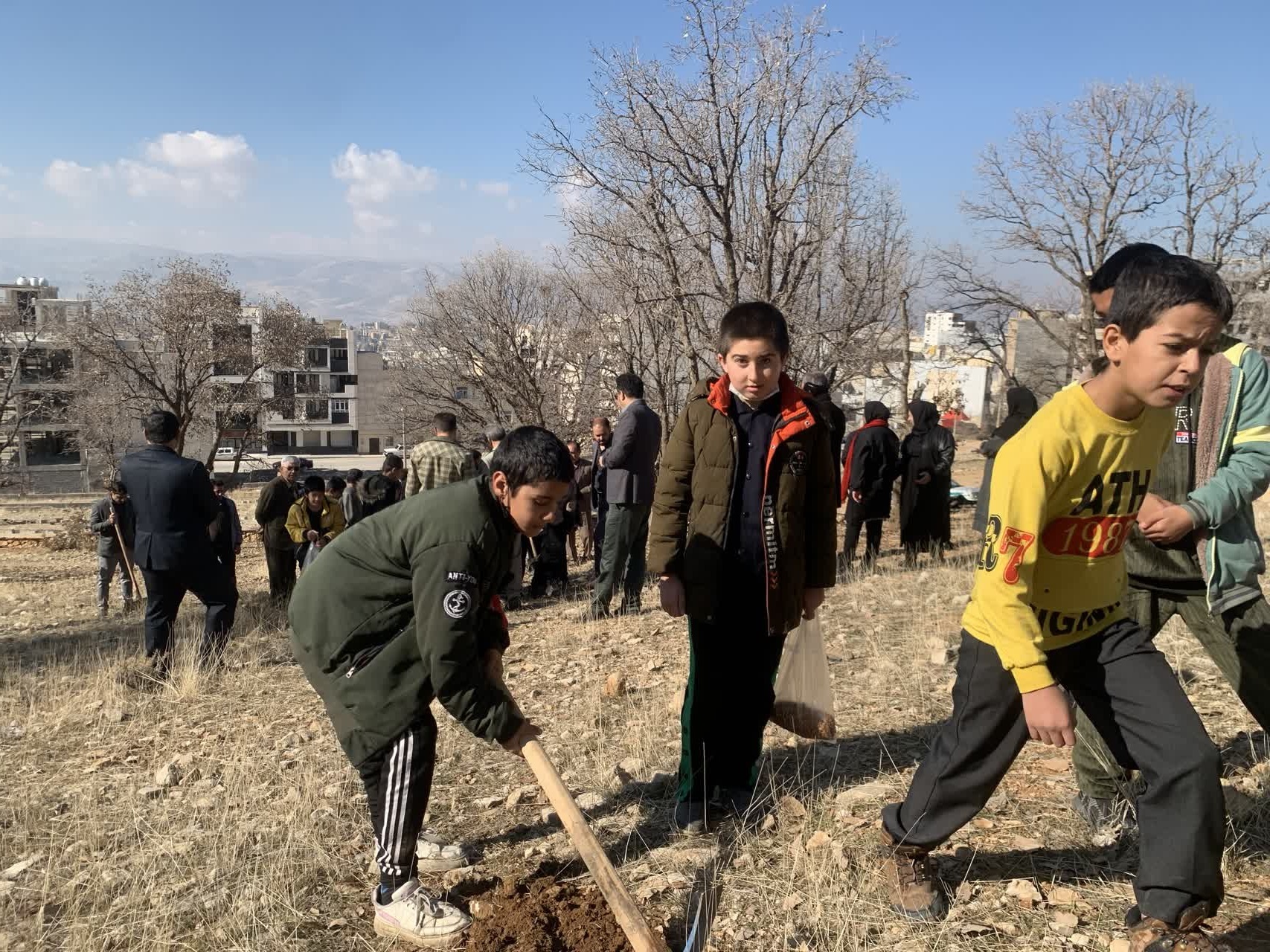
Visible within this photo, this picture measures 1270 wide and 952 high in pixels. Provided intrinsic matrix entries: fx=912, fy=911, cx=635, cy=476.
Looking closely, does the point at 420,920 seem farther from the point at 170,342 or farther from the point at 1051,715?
the point at 170,342

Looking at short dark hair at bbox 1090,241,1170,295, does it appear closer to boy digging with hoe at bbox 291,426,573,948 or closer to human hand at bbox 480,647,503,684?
boy digging with hoe at bbox 291,426,573,948

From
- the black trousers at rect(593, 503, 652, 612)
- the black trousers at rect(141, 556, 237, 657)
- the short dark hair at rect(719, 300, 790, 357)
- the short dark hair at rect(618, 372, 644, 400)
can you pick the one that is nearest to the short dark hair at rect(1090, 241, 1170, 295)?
the short dark hair at rect(719, 300, 790, 357)

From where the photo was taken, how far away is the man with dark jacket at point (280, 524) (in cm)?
973

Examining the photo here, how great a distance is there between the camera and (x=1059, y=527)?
2.30 meters

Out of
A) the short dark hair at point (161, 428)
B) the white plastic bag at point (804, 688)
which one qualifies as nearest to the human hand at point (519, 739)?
the white plastic bag at point (804, 688)

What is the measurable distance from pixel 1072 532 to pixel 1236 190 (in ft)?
110

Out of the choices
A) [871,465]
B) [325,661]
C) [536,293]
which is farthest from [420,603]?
[536,293]

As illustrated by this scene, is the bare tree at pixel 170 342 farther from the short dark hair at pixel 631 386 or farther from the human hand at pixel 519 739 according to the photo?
the human hand at pixel 519 739

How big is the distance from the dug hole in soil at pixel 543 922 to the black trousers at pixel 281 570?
25.6 feet

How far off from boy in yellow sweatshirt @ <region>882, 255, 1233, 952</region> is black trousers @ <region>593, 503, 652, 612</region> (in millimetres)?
4792

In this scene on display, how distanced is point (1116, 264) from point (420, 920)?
2.81m

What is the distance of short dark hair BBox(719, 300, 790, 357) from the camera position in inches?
122

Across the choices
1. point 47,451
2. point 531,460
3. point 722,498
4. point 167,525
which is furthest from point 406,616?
point 47,451

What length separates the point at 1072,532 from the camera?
230 centimetres
